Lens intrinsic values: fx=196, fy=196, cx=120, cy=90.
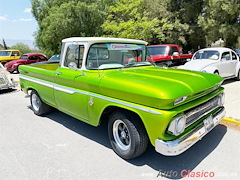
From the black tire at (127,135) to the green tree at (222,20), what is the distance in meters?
17.4

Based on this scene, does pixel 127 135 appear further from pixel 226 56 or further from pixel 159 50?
pixel 159 50

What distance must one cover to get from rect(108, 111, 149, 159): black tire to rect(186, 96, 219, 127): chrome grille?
0.68 m

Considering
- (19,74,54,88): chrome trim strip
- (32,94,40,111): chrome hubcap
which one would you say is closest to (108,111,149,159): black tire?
(19,74,54,88): chrome trim strip

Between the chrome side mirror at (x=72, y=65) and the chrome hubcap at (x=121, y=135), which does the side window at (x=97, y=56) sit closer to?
the chrome side mirror at (x=72, y=65)

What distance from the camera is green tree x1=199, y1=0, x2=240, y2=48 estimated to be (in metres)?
16.4

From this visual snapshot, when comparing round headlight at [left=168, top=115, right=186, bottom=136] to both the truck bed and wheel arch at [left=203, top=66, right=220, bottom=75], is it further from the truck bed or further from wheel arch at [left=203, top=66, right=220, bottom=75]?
wheel arch at [left=203, top=66, right=220, bottom=75]

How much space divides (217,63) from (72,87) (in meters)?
6.29

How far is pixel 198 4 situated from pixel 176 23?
3150 mm

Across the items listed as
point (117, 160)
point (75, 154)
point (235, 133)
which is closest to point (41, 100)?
point (75, 154)

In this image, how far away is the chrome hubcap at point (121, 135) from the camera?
325 centimetres

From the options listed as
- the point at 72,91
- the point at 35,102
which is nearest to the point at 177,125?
the point at 72,91

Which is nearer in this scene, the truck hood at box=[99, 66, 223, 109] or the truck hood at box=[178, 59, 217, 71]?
the truck hood at box=[99, 66, 223, 109]

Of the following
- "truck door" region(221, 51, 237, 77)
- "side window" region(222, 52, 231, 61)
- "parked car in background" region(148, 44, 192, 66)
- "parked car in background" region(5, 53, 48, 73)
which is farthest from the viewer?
"parked car in background" region(5, 53, 48, 73)

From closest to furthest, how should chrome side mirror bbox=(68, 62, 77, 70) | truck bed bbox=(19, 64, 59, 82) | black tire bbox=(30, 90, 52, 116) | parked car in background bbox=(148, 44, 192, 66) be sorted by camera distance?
1. chrome side mirror bbox=(68, 62, 77, 70)
2. truck bed bbox=(19, 64, 59, 82)
3. black tire bbox=(30, 90, 52, 116)
4. parked car in background bbox=(148, 44, 192, 66)
